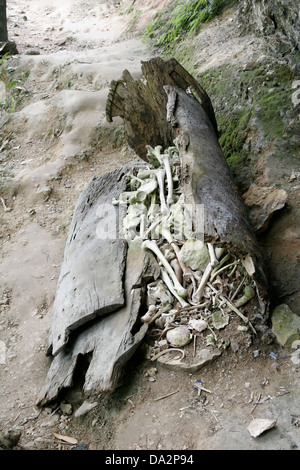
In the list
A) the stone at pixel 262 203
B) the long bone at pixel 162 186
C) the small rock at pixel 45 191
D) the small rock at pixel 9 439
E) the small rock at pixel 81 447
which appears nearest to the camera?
the small rock at pixel 9 439

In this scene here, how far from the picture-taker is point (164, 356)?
2.77 metres

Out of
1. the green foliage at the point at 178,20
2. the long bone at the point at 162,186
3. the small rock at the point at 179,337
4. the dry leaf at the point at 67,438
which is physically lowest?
the dry leaf at the point at 67,438

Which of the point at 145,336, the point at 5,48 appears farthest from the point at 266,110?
the point at 5,48

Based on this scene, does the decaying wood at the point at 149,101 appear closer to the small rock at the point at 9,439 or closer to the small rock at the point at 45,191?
the small rock at the point at 45,191

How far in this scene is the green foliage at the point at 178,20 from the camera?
23.7 feet

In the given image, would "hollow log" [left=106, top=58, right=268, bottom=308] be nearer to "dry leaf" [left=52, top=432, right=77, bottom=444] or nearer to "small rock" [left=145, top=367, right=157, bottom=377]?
"small rock" [left=145, top=367, right=157, bottom=377]

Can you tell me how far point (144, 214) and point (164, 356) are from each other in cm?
136

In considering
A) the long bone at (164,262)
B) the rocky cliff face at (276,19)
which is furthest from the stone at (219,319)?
the rocky cliff face at (276,19)

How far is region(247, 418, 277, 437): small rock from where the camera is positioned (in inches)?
83.4

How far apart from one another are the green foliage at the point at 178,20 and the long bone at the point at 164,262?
17.9 feet

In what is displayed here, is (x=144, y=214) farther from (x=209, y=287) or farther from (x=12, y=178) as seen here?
(x=12, y=178)

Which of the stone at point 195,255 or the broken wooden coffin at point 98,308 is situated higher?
the stone at point 195,255

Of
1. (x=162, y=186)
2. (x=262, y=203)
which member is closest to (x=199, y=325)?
(x=262, y=203)

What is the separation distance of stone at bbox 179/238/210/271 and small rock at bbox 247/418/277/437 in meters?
1.17
